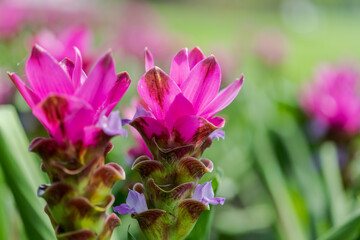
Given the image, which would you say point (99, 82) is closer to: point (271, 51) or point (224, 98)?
point (224, 98)

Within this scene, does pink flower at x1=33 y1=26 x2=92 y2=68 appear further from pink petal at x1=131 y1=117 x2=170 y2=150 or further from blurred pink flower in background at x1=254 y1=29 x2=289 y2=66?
blurred pink flower in background at x1=254 y1=29 x2=289 y2=66

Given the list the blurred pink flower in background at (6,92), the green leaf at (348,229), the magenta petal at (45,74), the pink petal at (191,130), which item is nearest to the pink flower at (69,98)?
the magenta petal at (45,74)

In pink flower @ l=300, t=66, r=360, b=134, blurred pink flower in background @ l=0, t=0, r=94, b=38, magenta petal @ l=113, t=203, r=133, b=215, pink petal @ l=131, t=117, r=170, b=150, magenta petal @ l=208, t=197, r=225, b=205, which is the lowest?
pink flower @ l=300, t=66, r=360, b=134

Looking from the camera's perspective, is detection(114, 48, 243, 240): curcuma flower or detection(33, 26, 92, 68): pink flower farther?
detection(33, 26, 92, 68): pink flower

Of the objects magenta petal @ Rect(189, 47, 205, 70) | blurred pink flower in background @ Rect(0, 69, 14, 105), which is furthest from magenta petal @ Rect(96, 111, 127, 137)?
blurred pink flower in background @ Rect(0, 69, 14, 105)

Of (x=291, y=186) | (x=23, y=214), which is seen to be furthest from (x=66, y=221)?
(x=291, y=186)

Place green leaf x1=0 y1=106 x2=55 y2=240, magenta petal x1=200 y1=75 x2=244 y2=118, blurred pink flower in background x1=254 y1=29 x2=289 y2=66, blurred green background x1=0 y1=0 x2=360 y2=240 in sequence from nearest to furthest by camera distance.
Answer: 1. magenta petal x1=200 y1=75 x2=244 y2=118
2. green leaf x1=0 y1=106 x2=55 y2=240
3. blurred green background x1=0 y1=0 x2=360 y2=240
4. blurred pink flower in background x1=254 y1=29 x2=289 y2=66

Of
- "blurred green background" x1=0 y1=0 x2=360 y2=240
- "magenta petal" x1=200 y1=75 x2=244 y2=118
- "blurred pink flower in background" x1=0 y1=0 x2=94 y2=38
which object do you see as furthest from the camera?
"blurred pink flower in background" x1=0 y1=0 x2=94 y2=38

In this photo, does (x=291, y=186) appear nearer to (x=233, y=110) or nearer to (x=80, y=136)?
(x=233, y=110)
